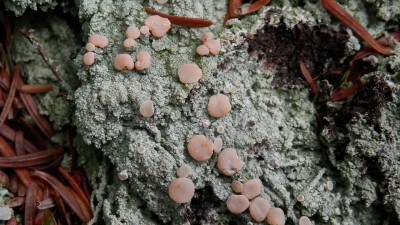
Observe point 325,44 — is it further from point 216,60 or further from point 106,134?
point 106,134

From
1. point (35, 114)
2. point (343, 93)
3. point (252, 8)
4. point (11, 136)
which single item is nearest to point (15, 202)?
point (11, 136)

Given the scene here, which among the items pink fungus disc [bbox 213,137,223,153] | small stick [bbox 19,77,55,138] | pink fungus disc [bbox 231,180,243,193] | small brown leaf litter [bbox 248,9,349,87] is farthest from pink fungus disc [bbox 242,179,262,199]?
small stick [bbox 19,77,55,138]

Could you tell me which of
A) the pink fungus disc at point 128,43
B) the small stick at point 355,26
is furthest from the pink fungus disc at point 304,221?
the pink fungus disc at point 128,43

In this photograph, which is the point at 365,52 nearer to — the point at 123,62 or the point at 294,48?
the point at 294,48

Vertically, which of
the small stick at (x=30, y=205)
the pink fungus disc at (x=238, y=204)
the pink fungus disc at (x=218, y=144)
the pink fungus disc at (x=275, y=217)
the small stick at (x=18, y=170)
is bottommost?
the small stick at (x=30, y=205)

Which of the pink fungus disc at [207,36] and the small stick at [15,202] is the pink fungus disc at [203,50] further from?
the small stick at [15,202]
